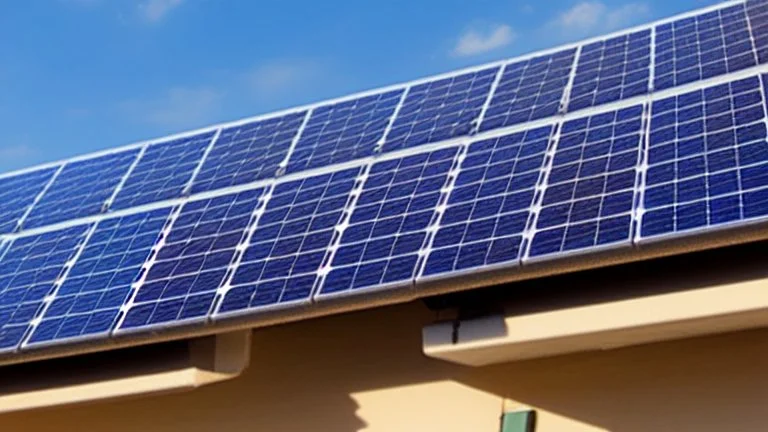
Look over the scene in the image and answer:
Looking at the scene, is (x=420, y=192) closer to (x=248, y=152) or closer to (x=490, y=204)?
(x=490, y=204)

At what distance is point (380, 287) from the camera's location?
4566mm

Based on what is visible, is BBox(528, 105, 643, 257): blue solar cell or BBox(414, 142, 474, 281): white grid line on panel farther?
BBox(414, 142, 474, 281): white grid line on panel

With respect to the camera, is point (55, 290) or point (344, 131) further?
point (344, 131)

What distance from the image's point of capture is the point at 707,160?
459cm

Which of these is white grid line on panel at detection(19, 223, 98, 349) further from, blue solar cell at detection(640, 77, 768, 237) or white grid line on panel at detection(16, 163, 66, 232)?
blue solar cell at detection(640, 77, 768, 237)

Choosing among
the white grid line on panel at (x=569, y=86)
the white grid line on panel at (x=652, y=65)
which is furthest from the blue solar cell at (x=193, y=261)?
the white grid line on panel at (x=652, y=65)

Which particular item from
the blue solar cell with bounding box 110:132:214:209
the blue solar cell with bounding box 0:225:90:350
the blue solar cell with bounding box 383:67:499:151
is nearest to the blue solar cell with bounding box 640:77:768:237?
the blue solar cell with bounding box 383:67:499:151

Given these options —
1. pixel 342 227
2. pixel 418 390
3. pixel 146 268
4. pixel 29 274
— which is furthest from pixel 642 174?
pixel 29 274

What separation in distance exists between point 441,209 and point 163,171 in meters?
3.07

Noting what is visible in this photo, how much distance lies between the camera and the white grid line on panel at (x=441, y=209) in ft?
15.2

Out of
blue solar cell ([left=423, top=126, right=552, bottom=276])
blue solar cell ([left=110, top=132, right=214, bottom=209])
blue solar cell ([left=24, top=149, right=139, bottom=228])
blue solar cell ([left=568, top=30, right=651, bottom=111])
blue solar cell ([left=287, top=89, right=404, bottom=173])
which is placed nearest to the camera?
blue solar cell ([left=423, top=126, right=552, bottom=276])

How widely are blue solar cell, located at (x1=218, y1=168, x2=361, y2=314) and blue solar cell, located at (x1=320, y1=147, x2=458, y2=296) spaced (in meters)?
0.13

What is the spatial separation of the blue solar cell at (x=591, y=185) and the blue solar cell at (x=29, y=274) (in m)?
3.10

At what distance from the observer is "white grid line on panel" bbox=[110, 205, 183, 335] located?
5.24 m
